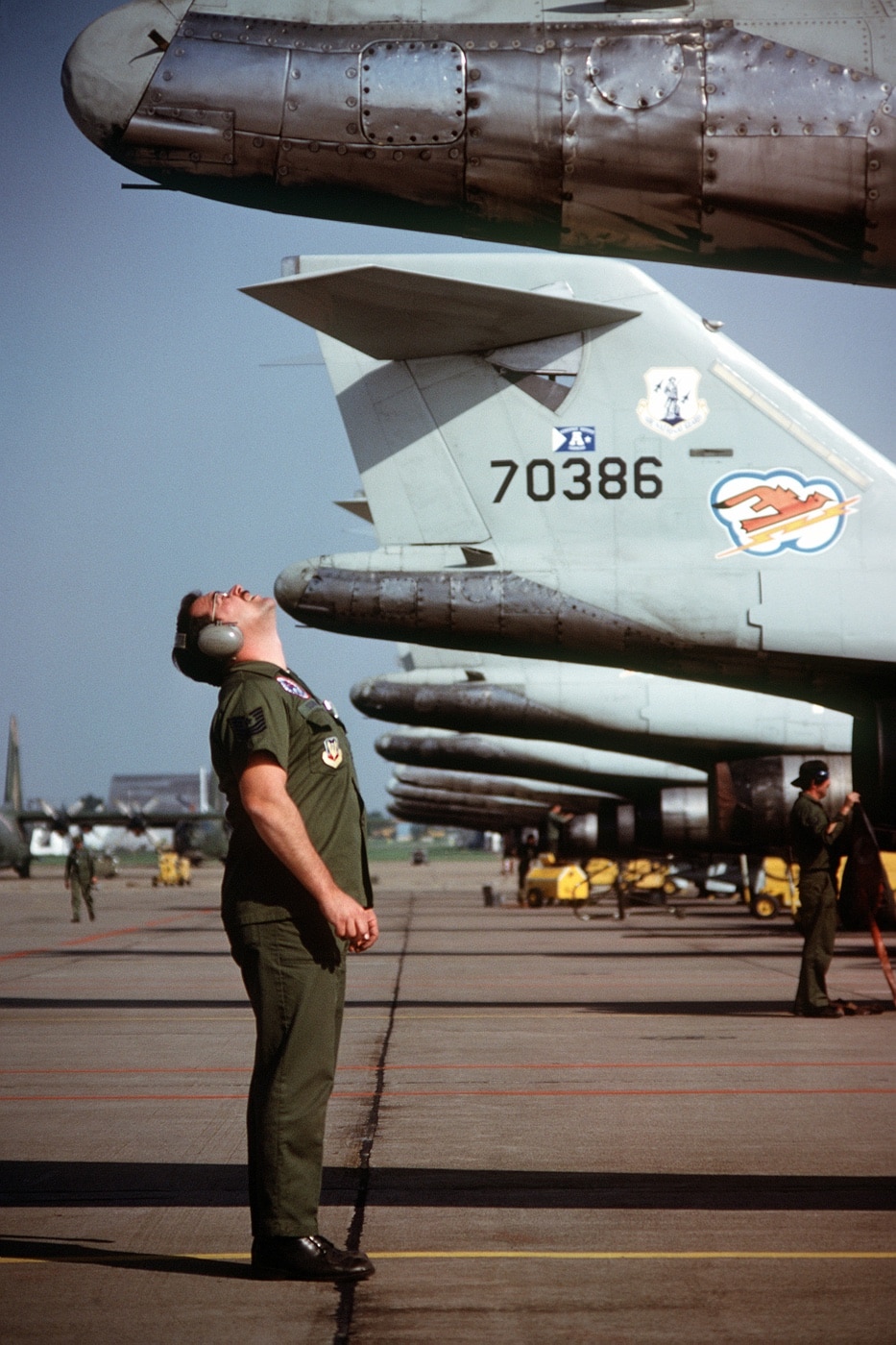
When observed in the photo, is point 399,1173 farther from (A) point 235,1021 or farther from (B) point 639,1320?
(A) point 235,1021

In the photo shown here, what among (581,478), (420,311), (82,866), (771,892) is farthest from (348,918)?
(771,892)

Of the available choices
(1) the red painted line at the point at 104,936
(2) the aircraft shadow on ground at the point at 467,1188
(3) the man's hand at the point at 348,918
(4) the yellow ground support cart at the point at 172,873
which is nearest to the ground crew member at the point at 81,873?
(1) the red painted line at the point at 104,936

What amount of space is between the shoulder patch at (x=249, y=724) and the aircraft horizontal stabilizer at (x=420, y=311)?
685cm

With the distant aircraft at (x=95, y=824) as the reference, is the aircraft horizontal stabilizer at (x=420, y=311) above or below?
above

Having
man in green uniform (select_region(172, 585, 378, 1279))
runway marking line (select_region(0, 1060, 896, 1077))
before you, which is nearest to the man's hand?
man in green uniform (select_region(172, 585, 378, 1279))

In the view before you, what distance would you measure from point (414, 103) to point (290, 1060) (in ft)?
11.6

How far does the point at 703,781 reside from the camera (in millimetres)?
27516

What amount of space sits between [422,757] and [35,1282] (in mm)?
29331

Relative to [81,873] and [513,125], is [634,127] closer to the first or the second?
[513,125]

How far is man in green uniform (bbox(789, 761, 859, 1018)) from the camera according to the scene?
35.9 ft

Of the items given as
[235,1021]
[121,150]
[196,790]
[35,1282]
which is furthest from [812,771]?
[196,790]

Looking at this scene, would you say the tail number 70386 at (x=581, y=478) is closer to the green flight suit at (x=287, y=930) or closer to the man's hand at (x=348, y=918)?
the green flight suit at (x=287, y=930)

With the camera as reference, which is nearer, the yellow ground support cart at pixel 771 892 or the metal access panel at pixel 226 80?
the metal access panel at pixel 226 80

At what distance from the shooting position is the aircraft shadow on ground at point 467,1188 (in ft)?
17.4
